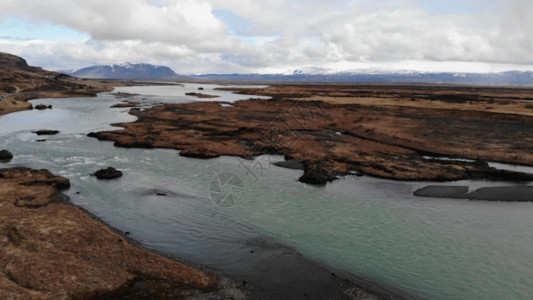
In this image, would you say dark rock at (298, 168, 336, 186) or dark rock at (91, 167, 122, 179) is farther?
dark rock at (298, 168, 336, 186)

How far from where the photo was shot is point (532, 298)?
14.3 meters

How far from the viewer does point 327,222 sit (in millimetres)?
21469

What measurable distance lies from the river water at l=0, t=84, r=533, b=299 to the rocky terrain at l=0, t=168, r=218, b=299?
6.17ft

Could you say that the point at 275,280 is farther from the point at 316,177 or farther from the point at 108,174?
the point at 108,174

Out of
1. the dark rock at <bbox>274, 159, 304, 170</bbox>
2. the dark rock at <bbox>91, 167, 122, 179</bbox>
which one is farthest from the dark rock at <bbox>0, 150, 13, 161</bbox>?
the dark rock at <bbox>274, 159, 304, 170</bbox>

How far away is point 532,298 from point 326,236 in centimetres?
996

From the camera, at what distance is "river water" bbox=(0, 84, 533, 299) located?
52.9 feet

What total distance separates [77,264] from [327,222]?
14.6 metres

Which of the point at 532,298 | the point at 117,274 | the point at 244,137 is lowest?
the point at 532,298

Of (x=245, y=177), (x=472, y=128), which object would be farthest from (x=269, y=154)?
(x=472, y=128)

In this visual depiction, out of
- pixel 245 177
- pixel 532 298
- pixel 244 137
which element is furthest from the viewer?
pixel 244 137

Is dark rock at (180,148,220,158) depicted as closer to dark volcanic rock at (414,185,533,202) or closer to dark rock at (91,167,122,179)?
dark rock at (91,167,122,179)

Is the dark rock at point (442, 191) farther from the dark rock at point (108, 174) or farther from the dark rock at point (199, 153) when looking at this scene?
the dark rock at point (108, 174)

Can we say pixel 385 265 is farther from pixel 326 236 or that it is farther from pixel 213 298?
pixel 213 298
